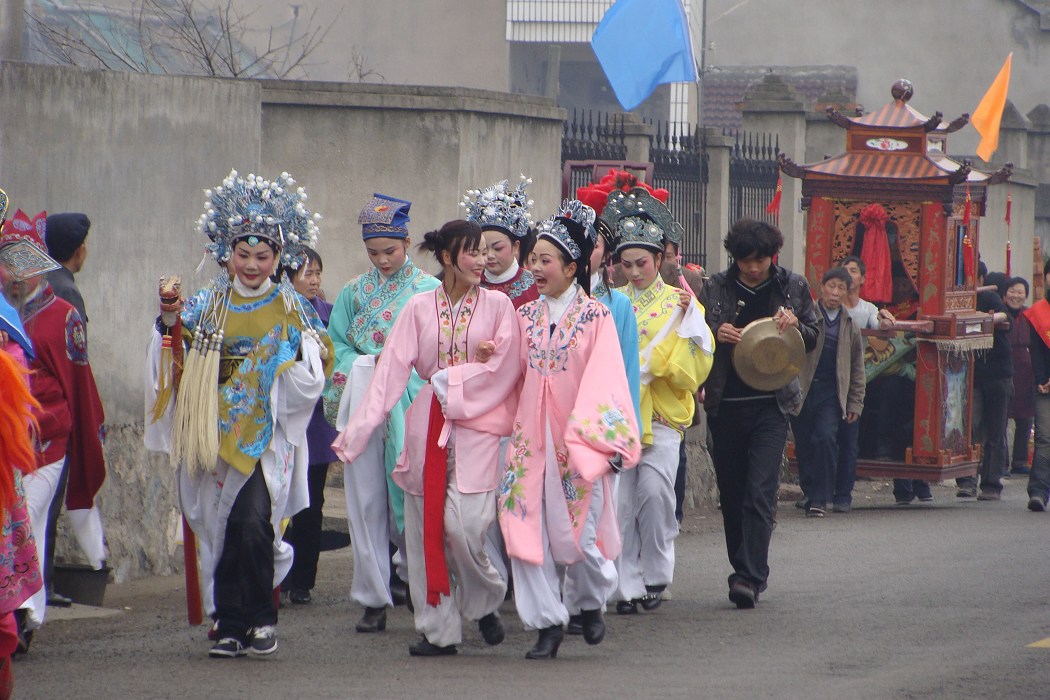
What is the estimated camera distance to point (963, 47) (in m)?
30.0

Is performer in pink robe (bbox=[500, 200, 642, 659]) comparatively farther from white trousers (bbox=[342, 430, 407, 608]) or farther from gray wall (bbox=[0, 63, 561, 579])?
gray wall (bbox=[0, 63, 561, 579])

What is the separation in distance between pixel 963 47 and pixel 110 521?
24.0 metres

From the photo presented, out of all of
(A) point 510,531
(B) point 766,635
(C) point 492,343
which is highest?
(C) point 492,343

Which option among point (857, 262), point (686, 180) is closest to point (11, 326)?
point (857, 262)

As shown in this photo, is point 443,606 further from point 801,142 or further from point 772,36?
point 772,36

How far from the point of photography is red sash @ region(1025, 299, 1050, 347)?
1284 centimetres

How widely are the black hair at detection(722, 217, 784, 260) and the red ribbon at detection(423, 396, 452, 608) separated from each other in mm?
2178

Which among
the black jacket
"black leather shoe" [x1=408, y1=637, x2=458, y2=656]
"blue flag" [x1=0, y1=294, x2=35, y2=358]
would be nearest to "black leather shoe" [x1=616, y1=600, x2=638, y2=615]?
the black jacket

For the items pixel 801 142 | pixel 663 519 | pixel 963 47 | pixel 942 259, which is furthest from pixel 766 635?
pixel 963 47

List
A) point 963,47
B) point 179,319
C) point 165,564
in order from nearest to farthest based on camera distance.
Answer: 1. point 179,319
2. point 165,564
3. point 963,47

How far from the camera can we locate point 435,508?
692 cm

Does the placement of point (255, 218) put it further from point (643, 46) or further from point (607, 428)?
point (643, 46)

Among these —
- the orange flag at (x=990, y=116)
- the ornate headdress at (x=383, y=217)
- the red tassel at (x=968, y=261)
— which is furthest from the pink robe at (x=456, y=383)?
the orange flag at (x=990, y=116)

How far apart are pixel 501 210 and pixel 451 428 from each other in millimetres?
1288
